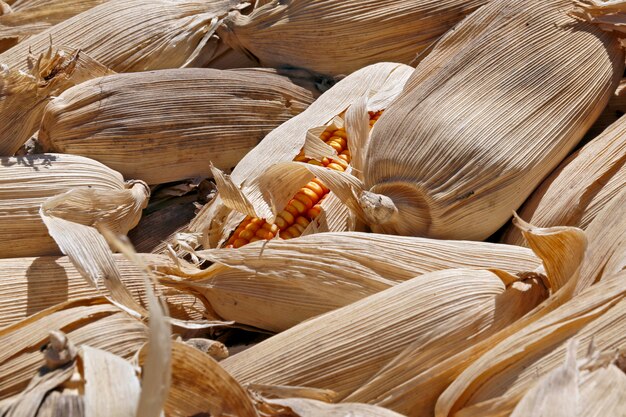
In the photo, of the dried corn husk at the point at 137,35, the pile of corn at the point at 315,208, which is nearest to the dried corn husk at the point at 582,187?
the pile of corn at the point at 315,208

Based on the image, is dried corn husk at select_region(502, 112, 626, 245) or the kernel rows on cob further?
the kernel rows on cob

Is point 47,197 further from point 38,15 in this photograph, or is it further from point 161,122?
point 38,15

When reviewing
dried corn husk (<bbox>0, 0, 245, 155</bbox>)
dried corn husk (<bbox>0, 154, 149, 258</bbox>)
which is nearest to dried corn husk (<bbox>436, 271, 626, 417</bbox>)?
dried corn husk (<bbox>0, 154, 149, 258</bbox>)

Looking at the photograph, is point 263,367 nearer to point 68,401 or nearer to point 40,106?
point 68,401

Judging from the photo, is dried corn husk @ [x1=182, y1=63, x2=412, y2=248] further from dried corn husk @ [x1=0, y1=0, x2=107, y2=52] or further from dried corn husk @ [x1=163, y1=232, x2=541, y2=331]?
dried corn husk @ [x1=0, y1=0, x2=107, y2=52]


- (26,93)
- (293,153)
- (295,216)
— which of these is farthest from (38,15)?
(295,216)

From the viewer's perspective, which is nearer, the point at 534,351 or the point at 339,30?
the point at 534,351
